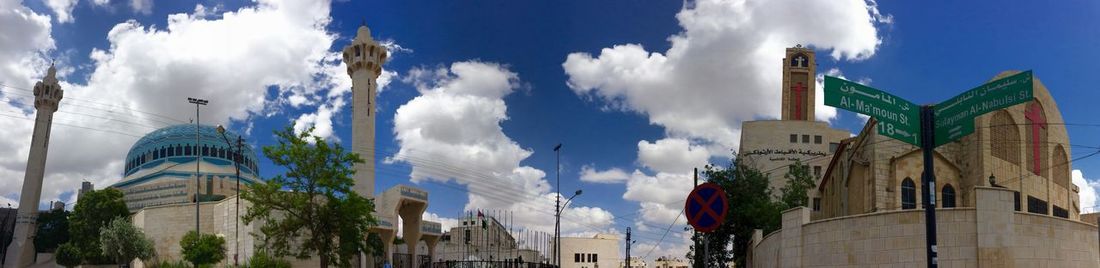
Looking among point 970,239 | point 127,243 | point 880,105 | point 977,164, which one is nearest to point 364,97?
point 127,243

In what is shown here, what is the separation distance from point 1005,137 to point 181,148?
6821cm

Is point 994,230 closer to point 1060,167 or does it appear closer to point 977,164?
point 977,164

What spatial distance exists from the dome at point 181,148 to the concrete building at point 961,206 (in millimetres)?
53346

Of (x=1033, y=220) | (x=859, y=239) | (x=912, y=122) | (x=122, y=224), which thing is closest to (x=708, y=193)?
(x=912, y=122)

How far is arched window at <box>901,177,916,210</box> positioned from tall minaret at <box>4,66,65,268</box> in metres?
73.6

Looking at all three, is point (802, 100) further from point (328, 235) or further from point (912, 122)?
point (912, 122)

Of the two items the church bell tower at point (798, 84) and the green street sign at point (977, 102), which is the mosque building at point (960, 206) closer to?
the green street sign at point (977, 102)

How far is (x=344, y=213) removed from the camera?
38312mm

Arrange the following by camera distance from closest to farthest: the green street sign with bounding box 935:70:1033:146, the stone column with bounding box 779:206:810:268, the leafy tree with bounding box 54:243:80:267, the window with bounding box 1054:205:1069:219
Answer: the green street sign with bounding box 935:70:1033:146
the stone column with bounding box 779:206:810:268
the window with bounding box 1054:205:1069:219
the leafy tree with bounding box 54:243:80:267

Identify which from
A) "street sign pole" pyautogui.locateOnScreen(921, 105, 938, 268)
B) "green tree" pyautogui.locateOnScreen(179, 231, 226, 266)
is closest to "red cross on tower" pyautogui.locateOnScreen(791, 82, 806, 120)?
"green tree" pyautogui.locateOnScreen(179, 231, 226, 266)

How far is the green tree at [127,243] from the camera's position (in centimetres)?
5338

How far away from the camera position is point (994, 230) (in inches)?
803

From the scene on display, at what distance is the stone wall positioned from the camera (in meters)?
20.4

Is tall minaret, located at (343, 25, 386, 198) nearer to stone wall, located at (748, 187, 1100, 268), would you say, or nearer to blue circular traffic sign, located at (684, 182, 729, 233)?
stone wall, located at (748, 187, 1100, 268)
